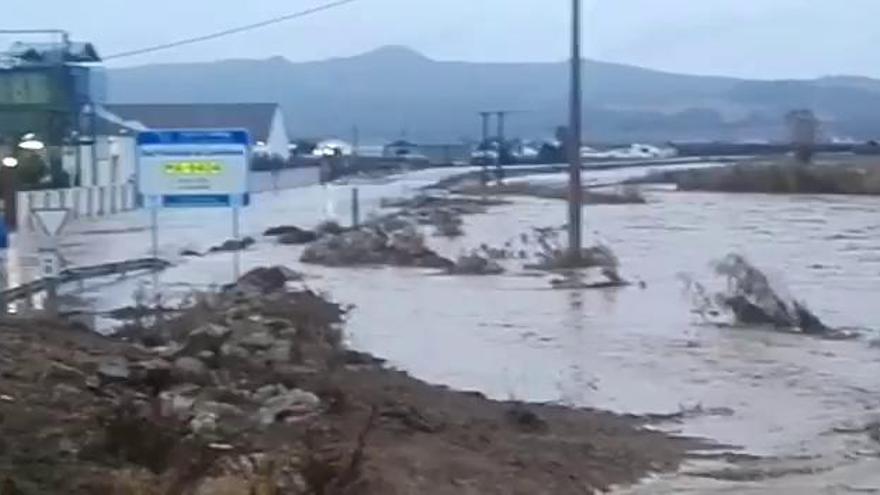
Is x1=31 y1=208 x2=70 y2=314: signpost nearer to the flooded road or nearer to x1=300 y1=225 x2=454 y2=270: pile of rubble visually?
the flooded road

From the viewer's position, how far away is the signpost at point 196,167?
31.9 m

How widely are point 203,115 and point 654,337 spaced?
3862 inches

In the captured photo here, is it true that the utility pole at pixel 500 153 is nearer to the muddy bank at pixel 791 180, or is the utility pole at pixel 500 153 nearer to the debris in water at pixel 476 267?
the muddy bank at pixel 791 180

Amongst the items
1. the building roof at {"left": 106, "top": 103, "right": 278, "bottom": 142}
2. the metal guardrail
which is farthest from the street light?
the building roof at {"left": 106, "top": 103, "right": 278, "bottom": 142}

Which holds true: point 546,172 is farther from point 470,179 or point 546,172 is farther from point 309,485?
point 309,485

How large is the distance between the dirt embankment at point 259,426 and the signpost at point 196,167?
8.25m

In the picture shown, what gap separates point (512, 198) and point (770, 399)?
220 feet

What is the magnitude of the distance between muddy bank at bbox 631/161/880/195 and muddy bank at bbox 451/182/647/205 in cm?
478

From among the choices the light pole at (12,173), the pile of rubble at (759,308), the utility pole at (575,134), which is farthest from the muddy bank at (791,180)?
the pile of rubble at (759,308)

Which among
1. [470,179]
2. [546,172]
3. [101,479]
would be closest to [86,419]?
[101,479]

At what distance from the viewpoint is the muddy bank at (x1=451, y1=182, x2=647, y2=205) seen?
84.9 metres

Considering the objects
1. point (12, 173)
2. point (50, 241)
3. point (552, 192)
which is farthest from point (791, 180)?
point (50, 241)

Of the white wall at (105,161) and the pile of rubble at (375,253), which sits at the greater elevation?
the white wall at (105,161)

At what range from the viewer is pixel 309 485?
10.8 metres
